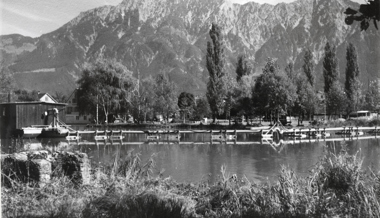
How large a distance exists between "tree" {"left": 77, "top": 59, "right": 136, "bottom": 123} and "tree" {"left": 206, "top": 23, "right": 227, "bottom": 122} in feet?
43.2

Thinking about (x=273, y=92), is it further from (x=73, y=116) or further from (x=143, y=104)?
(x=73, y=116)

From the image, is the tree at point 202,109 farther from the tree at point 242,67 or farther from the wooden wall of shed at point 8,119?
the wooden wall of shed at point 8,119

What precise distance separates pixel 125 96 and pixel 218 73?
15.3m

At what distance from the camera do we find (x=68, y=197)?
6340 millimetres

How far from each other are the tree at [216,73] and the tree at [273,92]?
6.55m

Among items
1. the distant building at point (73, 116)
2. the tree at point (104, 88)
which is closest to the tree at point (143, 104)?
the tree at point (104, 88)

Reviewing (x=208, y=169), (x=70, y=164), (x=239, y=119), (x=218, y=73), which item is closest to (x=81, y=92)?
(x=218, y=73)

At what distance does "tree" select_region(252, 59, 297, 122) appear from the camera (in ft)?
162

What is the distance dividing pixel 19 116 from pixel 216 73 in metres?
29.7

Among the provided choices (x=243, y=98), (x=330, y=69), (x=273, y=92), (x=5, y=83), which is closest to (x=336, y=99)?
(x=330, y=69)

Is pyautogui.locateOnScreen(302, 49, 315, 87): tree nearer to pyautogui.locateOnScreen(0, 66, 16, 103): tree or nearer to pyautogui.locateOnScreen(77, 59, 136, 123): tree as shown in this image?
pyautogui.locateOnScreen(77, 59, 136, 123): tree

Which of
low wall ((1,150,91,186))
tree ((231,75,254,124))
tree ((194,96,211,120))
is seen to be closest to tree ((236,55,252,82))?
tree ((231,75,254,124))

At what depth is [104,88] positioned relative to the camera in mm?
57312

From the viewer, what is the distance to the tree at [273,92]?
49344 mm
